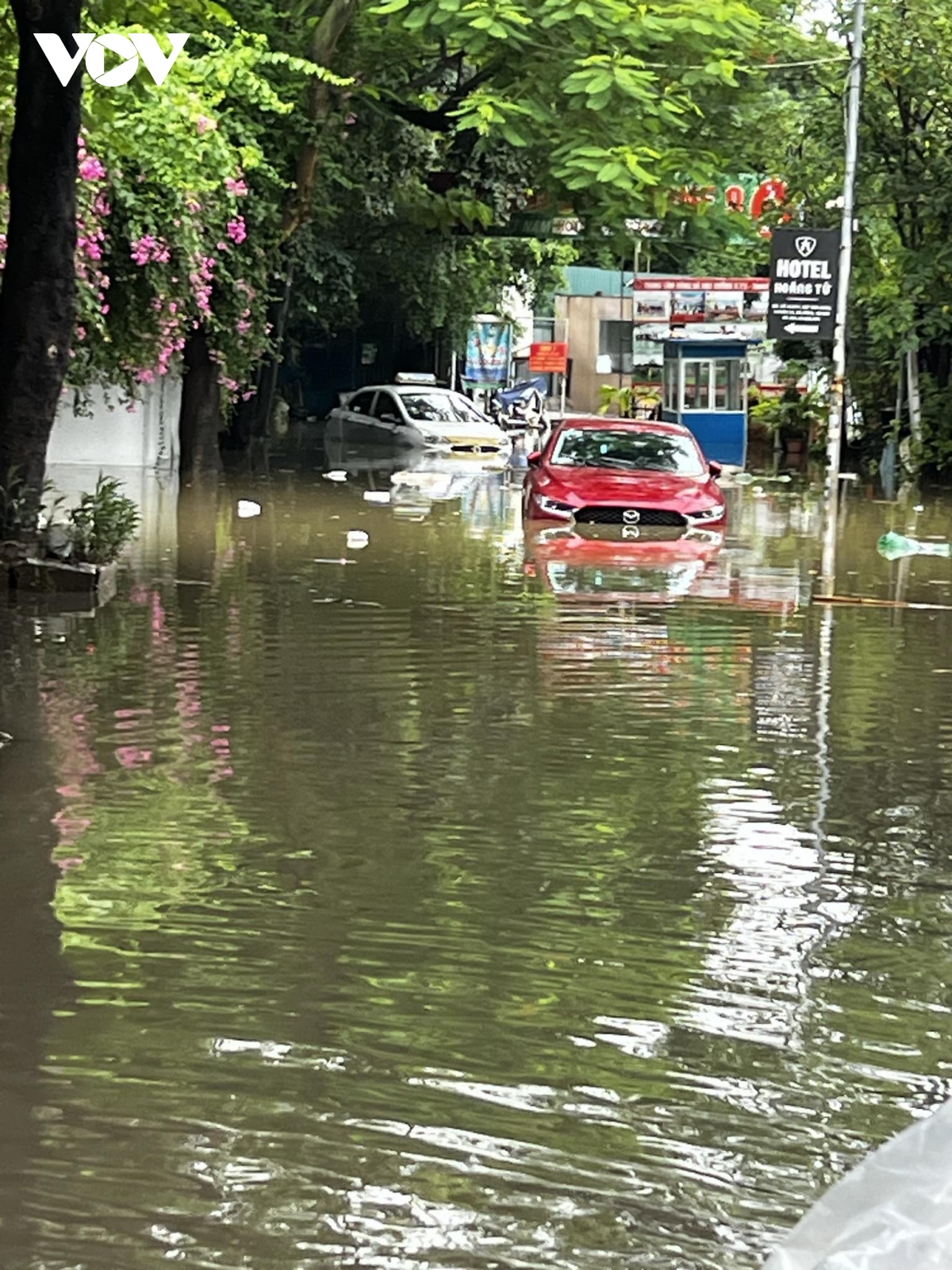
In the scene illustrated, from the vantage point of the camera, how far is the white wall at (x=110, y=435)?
1213 inches

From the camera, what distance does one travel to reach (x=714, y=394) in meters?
40.8

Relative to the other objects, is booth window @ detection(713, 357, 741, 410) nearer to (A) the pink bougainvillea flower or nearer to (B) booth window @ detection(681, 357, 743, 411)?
(B) booth window @ detection(681, 357, 743, 411)

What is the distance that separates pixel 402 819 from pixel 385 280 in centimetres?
4131

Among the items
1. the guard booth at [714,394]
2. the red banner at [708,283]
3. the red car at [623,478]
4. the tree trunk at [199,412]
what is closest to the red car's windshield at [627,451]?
the red car at [623,478]

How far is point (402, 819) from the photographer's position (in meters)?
7.71

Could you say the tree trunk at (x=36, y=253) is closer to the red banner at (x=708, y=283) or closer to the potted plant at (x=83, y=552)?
the potted plant at (x=83, y=552)

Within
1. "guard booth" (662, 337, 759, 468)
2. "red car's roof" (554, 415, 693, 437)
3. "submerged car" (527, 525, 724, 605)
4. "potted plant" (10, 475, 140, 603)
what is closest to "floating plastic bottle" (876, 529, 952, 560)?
"submerged car" (527, 525, 724, 605)

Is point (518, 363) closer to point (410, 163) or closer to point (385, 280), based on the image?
point (385, 280)

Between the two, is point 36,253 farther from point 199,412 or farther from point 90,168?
point 199,412

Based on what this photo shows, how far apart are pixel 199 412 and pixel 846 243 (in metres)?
10.1

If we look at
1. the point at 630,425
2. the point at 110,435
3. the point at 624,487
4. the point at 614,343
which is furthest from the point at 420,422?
the point at 614,343

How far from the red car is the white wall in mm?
10020

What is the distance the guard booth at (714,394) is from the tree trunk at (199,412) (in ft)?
41.5

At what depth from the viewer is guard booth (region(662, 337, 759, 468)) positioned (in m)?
40.5
